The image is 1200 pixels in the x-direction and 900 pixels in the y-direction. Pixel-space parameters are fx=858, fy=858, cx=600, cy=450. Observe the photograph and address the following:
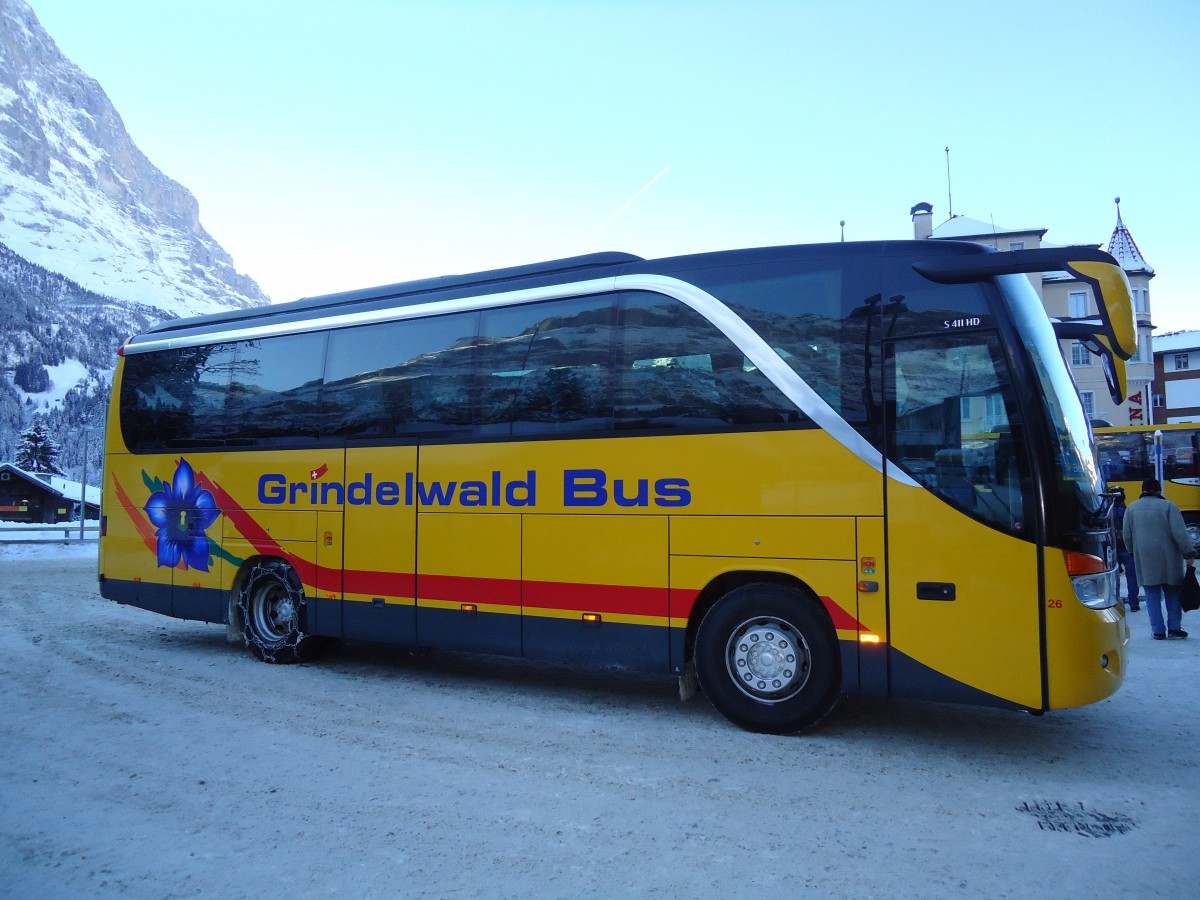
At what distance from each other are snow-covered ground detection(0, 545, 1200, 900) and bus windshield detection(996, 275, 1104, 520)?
176 centimetres

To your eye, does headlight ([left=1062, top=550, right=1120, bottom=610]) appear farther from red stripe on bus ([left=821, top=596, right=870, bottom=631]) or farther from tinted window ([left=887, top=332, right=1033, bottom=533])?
red stripe on bus ([left=821, top=596, right=870, bottom=631])

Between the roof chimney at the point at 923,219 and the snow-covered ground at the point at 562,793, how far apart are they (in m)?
44.0

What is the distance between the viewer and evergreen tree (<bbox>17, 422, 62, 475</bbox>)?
302 ft

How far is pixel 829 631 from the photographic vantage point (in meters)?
5.97

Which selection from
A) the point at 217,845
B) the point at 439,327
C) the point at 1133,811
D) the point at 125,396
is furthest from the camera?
the point at 125,396

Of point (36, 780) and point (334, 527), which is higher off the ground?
point (334, 527)

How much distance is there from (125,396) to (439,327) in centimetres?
483

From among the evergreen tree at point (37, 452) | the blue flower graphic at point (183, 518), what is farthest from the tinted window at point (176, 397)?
the evergreen tree at point (37, 452)

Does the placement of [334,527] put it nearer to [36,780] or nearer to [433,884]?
[36,780]

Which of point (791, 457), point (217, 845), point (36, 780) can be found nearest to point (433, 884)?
A: point (217, 845)

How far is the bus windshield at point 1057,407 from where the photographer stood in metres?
5.46

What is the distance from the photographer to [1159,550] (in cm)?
1007

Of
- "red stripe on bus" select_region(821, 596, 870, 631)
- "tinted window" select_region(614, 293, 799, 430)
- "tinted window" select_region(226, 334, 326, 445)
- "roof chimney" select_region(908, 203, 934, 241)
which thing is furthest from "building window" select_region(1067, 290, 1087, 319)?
"red stripe on bus" select_region(821, 596, 870, 631)

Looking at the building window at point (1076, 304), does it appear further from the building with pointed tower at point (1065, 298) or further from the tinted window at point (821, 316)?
the tinted window at point (821, 316)
